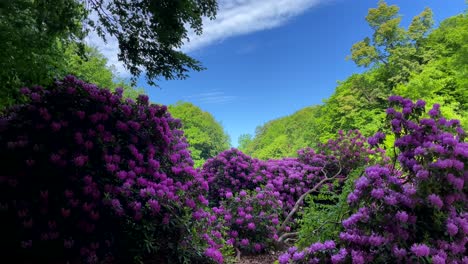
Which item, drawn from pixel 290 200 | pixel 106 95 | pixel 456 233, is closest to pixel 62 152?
pixel 106 95

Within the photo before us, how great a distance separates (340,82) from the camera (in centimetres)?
2653

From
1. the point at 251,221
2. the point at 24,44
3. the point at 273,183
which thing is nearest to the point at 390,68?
the point at 273,183

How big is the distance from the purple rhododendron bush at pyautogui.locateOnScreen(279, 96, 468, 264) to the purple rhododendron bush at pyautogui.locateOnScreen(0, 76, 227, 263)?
4.08 feet

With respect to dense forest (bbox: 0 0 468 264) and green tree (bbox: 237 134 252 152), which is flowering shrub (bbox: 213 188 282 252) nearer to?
dense forest (bbox: 0 0 468 264)

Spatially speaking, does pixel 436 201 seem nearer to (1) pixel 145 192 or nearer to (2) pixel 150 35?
(1) pixel 145 192

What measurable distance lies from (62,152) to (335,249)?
2.59m

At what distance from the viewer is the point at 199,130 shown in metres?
35.7

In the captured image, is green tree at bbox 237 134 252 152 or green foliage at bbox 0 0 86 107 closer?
green foliage at bbox 0 0 86 107

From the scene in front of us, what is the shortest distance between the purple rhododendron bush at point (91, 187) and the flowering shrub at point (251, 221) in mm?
2640

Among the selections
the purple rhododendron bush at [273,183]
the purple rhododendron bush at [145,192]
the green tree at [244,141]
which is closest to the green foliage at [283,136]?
the green tree at [244,141]

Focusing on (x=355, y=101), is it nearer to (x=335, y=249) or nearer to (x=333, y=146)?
(x=333, y=146)

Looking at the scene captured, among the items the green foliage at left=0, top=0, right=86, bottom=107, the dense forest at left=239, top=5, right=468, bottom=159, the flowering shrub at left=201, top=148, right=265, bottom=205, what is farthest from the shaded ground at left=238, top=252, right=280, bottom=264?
the dense forest at left=239, top=5, right=468, bottom=159

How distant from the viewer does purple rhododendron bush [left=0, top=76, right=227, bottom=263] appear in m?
2.87

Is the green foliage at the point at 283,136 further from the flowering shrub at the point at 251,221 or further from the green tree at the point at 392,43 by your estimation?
the flowering shrub at the point at 251,221
